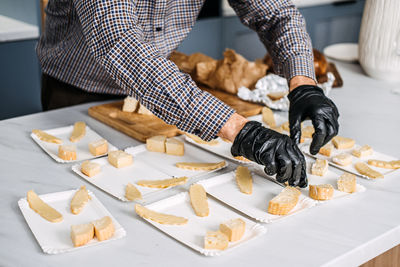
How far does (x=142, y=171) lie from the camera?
1243 millimetres

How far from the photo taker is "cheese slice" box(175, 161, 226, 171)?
126cm

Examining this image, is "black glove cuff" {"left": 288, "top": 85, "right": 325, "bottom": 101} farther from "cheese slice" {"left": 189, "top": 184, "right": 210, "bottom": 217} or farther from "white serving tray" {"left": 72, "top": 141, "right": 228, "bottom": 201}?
"cheese slice" {"left": 189, "top": 184, "right": 210, "bottom": 217}

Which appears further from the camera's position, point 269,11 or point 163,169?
point 269,11

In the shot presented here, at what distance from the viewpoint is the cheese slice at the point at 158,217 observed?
1003mm

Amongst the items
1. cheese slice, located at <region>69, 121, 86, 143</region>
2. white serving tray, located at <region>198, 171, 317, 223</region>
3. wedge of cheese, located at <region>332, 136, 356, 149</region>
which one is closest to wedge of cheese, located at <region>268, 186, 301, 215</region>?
white serving tray, located at <region>198, 171, 317, 223</region>

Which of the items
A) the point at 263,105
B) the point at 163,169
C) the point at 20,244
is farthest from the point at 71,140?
the point at 263,105

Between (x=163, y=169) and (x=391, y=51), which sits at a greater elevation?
(x=391, y=51)

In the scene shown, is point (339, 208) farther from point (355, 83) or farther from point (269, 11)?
point (355, 83)

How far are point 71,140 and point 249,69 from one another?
75 cm

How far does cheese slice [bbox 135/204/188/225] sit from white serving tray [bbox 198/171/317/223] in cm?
13

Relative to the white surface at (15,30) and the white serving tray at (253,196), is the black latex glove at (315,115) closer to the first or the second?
the white serving tray at (253,196)

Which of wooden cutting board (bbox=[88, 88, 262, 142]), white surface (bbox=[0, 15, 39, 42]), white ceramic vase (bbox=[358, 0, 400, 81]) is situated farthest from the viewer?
white surface (bbox=[0, 15, 39, 42])

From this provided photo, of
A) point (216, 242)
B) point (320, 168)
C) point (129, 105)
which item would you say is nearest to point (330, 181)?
point (320, 168)

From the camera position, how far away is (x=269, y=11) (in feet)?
5.48
